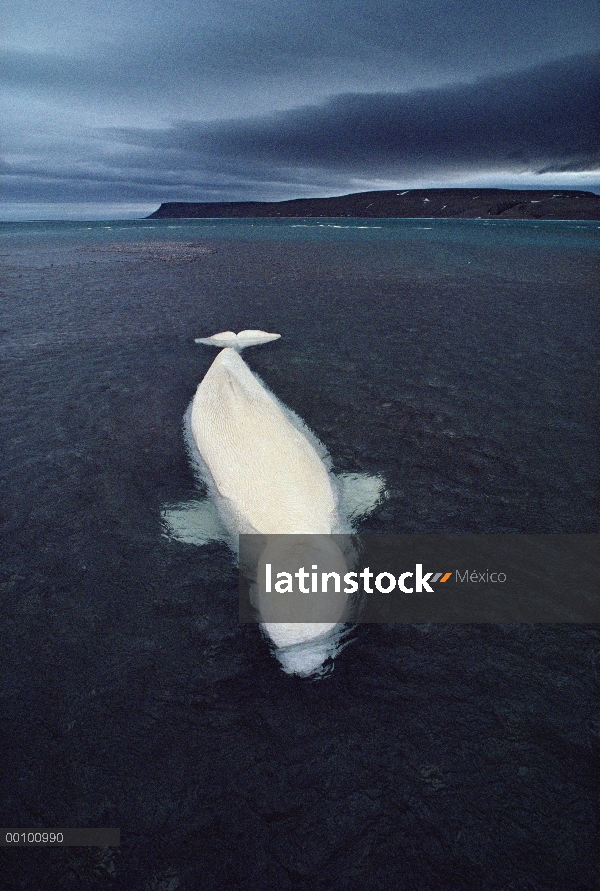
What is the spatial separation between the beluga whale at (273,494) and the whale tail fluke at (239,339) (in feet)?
20.5

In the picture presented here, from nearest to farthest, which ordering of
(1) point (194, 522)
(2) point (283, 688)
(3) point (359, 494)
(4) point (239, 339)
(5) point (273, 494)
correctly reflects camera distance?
(2) point (283, 688), (5) point (273, 494), (1) point (194, 522), (3) point (359, 494), (4) point (239, 339)

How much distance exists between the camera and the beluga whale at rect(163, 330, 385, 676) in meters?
5.03

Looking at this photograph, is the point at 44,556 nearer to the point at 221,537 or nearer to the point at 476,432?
the point at 221,537

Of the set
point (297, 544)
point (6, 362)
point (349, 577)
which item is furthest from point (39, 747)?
point (6, 362)

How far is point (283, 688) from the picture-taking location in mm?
4773

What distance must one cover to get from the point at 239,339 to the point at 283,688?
12.6 metres
